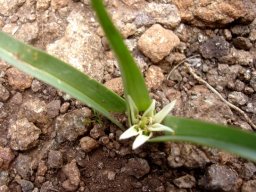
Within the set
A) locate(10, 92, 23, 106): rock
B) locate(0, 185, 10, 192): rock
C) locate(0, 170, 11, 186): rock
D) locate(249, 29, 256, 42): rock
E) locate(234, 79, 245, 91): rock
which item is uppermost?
locate(10, 92, 23, 106): rock

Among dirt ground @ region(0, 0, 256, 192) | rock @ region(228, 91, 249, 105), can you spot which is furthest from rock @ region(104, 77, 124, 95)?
rock @ region(228, 91, 249, 105)

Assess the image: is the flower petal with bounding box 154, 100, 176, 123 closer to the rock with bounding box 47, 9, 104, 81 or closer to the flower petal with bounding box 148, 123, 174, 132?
the flower petal with bounding box 148, 123, 174, 132

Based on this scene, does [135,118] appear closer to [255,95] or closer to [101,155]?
[101,155]

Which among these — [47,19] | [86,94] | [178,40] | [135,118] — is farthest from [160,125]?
[47,19]

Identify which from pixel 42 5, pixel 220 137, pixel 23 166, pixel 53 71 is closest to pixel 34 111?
pixel 23 166

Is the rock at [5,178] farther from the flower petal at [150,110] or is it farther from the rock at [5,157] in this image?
the flower petal at [150,110]
